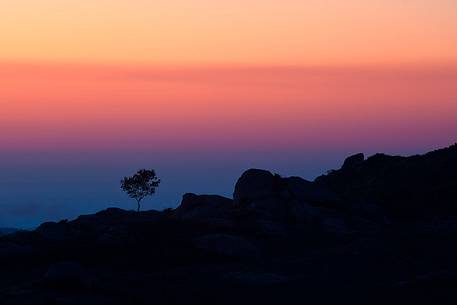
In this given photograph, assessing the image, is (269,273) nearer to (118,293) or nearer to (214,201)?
(118,293)

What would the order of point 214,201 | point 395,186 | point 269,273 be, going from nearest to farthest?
point 269,273 < point 214,201 < point 395,186

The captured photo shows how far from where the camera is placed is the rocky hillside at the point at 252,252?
3578 cm

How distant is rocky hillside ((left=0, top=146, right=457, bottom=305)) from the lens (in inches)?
1409

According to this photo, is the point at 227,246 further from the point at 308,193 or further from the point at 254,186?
the point at 308,193

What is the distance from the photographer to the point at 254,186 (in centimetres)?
6066

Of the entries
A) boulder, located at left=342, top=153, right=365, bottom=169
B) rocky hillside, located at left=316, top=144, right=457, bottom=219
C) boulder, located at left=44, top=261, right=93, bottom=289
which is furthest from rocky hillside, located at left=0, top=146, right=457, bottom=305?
boulder, located at left=342, top=153, right=365, bottom=169

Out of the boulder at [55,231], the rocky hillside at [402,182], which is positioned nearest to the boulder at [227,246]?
the boulder at [55,231]

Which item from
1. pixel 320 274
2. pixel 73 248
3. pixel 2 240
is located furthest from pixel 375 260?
pixel 2 240

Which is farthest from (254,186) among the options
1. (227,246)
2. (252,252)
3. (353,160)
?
(353,160)

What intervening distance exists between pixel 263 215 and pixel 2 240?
17.9 metres

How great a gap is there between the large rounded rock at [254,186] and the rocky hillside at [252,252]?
0.10 metres

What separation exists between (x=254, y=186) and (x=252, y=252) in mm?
14406

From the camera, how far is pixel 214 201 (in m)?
60.3

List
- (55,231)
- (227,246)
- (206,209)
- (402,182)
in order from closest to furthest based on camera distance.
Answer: (227,246) → (55,231) → (206,209) → (402,182)
